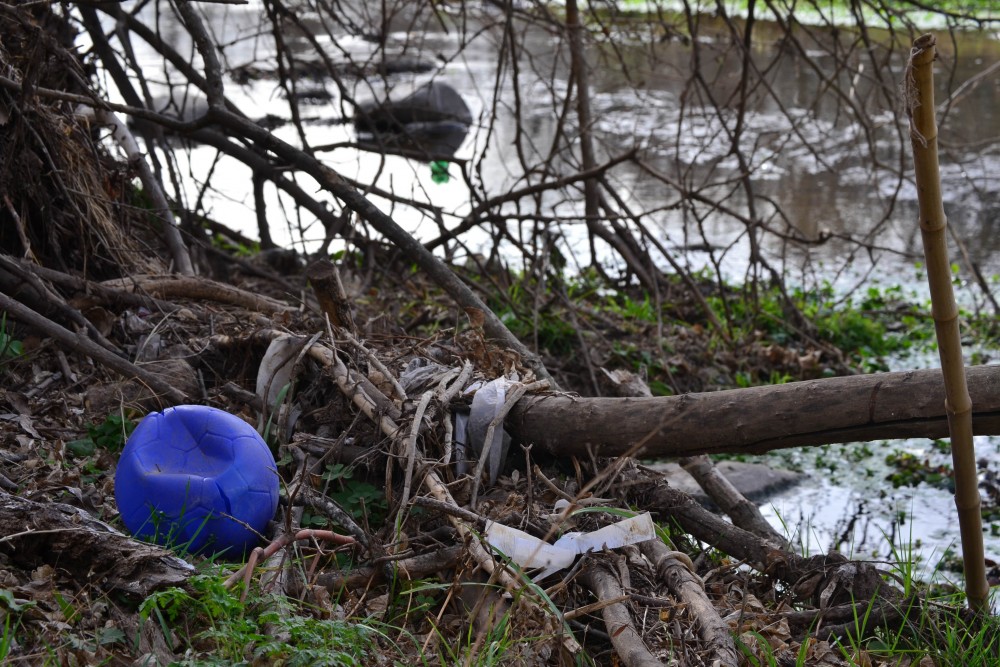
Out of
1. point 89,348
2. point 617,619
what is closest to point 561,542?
point 617,619

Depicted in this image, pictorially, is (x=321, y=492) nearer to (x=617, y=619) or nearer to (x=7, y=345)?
(x=617, y=619)

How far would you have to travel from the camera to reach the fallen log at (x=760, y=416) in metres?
2.88

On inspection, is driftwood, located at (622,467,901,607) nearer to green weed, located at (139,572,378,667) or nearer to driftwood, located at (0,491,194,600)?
green weed, located at (139,572,378,667)

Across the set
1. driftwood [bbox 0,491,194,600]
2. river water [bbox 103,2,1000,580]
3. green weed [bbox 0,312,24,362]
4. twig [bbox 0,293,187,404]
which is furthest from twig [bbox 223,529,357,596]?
river water [bbox 103,2,1000,580]

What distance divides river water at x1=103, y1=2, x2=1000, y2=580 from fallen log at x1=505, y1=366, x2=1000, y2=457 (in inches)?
48.2

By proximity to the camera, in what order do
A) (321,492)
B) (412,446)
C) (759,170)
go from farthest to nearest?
(759,170) → (321,492) → (412,446)

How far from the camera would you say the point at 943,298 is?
8.23 ft

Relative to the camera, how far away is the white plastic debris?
266 cm

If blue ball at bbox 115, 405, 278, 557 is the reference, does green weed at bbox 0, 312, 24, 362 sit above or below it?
above

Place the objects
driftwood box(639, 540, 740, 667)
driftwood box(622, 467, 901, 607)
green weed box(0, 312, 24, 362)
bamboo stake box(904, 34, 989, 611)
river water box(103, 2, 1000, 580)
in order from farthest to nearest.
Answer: river water box(103, 2, 1000, 580), green weed box(0, 312, 24, 362), driftwood box(622, 467, 901, 607), driftwood box(639, 540, 740, 667), bamboo stake box(904, 34, 989, 611)

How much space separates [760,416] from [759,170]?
25.3 ft

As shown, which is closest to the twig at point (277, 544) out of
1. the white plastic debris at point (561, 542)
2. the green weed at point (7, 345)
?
the white plastic debris at point (561, 542)

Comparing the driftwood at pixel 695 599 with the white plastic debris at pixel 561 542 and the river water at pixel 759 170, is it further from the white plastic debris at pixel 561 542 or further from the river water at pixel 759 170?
the river water at pixel 759 170

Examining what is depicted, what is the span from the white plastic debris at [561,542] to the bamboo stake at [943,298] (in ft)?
2.73
